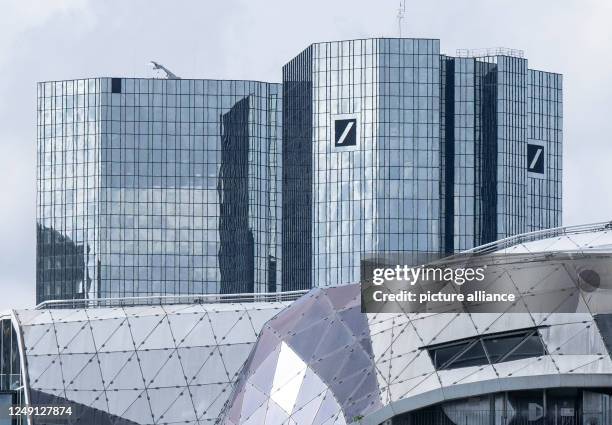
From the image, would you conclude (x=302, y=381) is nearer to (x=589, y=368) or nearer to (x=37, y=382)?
(x=589, y=368)

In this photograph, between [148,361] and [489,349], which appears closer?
[489,349]

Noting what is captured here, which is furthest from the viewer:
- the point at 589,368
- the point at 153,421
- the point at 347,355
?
the point at 153,421

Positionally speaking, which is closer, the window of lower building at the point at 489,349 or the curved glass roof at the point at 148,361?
the window of lower building at the point at 489,349

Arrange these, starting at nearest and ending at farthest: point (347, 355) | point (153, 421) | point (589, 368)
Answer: point (589, 368) < point (347, 355) < point (153, 421)

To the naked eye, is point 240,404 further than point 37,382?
No

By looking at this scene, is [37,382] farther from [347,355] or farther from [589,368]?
[589,368]

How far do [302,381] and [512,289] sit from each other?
48.4 feet

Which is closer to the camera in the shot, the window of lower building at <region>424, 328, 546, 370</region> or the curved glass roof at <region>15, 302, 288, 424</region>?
the window of lower building at <region>424, 328, 546, 370</region>

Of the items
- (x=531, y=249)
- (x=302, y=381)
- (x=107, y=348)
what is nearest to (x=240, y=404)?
(x=302, y=381)

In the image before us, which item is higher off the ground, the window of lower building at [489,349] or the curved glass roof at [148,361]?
the window of lower building at [489,349]

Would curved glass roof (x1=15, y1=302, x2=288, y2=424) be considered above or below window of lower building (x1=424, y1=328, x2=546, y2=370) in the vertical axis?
below

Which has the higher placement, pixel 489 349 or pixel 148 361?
pixel 489 349

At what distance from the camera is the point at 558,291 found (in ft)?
436

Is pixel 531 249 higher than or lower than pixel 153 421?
higher
